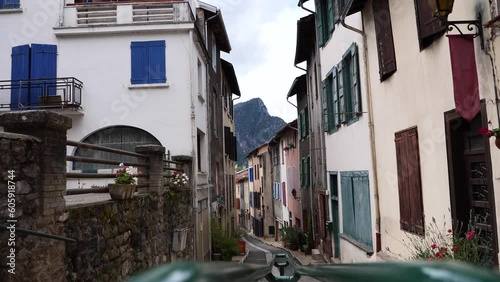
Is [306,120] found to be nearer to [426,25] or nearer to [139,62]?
[139,62]

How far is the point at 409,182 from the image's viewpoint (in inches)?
278

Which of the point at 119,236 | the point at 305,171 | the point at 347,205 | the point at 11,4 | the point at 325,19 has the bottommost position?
the point at 119,236

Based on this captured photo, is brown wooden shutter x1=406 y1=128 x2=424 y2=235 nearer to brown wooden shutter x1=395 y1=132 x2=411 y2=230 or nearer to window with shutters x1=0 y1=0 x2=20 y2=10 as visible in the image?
brown wooden shutter x1=395 y1=132 x2=411 y2=230

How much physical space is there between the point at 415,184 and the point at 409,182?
0.26 m

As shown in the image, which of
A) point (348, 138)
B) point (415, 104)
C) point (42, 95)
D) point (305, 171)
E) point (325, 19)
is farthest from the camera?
point (305, 171)

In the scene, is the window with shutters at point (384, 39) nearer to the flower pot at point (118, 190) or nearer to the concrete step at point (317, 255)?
the flower pot at point (118, 190)

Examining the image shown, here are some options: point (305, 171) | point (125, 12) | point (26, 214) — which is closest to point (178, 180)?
point (125, 12)

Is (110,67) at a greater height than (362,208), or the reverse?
(110,67)

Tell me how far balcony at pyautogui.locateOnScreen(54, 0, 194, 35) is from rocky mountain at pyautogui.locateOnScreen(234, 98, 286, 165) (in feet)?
480

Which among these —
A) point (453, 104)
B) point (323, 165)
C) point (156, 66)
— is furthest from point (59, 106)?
point (453, 104)

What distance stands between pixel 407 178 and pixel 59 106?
960cm

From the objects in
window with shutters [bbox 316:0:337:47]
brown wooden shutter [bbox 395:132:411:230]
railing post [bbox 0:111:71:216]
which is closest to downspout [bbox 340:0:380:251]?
brown wooden shutter [bbox 395:132:411:230]

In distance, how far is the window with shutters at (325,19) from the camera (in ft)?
40.2

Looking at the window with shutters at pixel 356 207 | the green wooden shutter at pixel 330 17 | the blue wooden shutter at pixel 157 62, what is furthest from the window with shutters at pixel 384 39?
the blue wooden shutter at pixel 157 62
